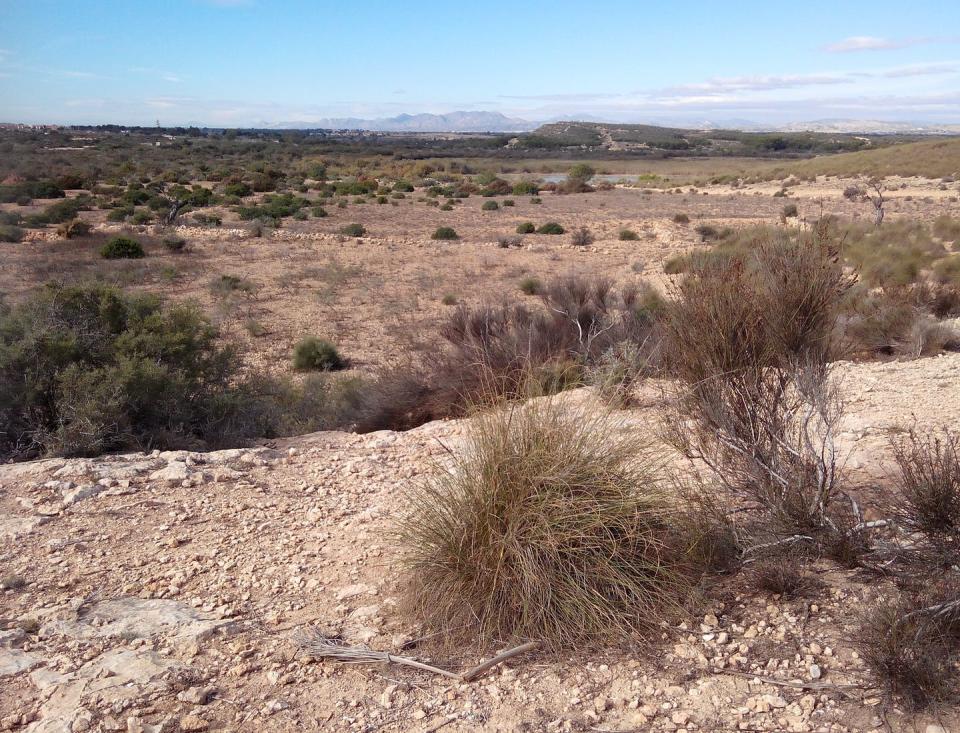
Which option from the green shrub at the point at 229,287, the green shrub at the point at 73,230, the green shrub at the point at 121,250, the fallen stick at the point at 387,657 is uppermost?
the green shrub at the point at 73,230

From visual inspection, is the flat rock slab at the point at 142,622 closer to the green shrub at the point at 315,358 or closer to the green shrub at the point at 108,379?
the green shrub at the point at 108,379

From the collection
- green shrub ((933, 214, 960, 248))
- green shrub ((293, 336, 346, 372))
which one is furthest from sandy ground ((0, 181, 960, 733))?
Answer: green shrub ((933, 214, 960, 248))

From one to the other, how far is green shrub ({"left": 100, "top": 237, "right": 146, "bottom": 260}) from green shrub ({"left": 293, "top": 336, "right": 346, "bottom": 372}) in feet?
40.0

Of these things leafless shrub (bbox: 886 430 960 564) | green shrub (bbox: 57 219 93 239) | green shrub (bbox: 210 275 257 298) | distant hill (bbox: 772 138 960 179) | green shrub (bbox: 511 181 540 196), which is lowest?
green shrub (bbox: 210 275 257 298)

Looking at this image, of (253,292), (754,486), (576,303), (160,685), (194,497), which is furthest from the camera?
(253,292)

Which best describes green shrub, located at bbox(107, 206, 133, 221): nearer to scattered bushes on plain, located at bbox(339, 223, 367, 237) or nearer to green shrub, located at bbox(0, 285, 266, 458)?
scattered bushes on plain, located at bbox(339, 223, 367, 237)

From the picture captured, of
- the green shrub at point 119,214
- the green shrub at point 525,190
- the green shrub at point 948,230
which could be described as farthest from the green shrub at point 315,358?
the green shrub at point 525,190

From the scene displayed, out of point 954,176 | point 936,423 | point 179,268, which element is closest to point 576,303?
point 936,423

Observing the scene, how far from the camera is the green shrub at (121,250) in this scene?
72.2ft

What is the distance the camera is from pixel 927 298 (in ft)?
40.0

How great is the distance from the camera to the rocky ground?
115 inches

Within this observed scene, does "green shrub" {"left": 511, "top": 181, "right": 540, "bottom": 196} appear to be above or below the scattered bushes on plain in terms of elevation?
above

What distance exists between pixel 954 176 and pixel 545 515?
168ft

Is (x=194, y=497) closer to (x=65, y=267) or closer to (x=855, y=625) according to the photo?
(x=855, y=625)
